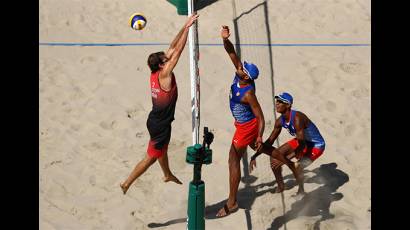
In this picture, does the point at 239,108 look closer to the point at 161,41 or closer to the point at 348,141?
the point at 348,141

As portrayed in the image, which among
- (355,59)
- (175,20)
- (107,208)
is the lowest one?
(107,208)

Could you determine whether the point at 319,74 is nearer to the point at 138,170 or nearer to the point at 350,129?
the point at 350,129

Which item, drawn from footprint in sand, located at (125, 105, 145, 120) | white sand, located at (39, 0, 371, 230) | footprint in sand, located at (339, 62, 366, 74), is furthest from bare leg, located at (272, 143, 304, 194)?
footprint in sand, located at (339, 62, 366, 74)

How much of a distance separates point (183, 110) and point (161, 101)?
2.66 meters

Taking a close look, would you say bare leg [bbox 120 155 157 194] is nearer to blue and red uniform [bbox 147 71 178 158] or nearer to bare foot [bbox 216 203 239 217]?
blue and red uniform [bbox 147 71 178 158]

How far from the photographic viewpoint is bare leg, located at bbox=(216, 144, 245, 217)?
7.44m

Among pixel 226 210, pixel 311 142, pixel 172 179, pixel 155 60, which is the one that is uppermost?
pixel 155 60

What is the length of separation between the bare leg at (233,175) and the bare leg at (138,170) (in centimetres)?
96

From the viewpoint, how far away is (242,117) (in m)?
7.23

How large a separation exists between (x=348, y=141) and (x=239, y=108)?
268 cm

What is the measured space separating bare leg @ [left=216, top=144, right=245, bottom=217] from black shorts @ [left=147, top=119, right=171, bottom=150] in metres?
0.88

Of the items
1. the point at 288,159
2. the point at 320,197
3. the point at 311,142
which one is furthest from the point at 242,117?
the point at 320,197

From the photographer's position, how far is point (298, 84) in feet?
33.9

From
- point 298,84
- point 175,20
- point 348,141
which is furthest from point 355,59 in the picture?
point 175,20
